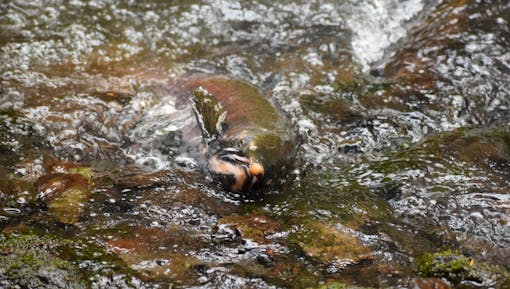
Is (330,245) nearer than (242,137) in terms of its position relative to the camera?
Yes

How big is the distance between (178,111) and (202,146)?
1.00 meters

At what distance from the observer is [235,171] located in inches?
174

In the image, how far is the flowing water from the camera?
3795 mm

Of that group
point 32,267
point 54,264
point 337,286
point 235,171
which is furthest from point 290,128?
point 32,267

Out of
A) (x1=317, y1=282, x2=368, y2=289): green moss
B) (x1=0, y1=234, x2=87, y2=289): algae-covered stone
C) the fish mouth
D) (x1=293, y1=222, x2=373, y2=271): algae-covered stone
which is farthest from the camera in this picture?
the fish mouth

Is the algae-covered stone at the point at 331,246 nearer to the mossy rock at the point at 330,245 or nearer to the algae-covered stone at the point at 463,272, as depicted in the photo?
the mossy rock at the point at 330,245

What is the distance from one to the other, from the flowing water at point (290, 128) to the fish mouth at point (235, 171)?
0.15m

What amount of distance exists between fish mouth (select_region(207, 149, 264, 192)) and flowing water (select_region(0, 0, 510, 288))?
15 cm

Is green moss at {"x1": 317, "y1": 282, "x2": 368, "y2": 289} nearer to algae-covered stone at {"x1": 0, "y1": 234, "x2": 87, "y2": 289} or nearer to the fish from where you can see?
the fish

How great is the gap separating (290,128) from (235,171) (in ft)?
3.12

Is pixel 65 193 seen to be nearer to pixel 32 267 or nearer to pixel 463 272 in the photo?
pixel 32 267

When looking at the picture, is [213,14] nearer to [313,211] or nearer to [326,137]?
[326,137]

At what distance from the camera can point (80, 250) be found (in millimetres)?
3734

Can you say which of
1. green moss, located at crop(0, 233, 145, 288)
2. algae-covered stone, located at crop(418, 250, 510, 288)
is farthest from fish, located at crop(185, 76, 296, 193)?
algae-covered stone, located at crop(418, 250, 510, 288)
